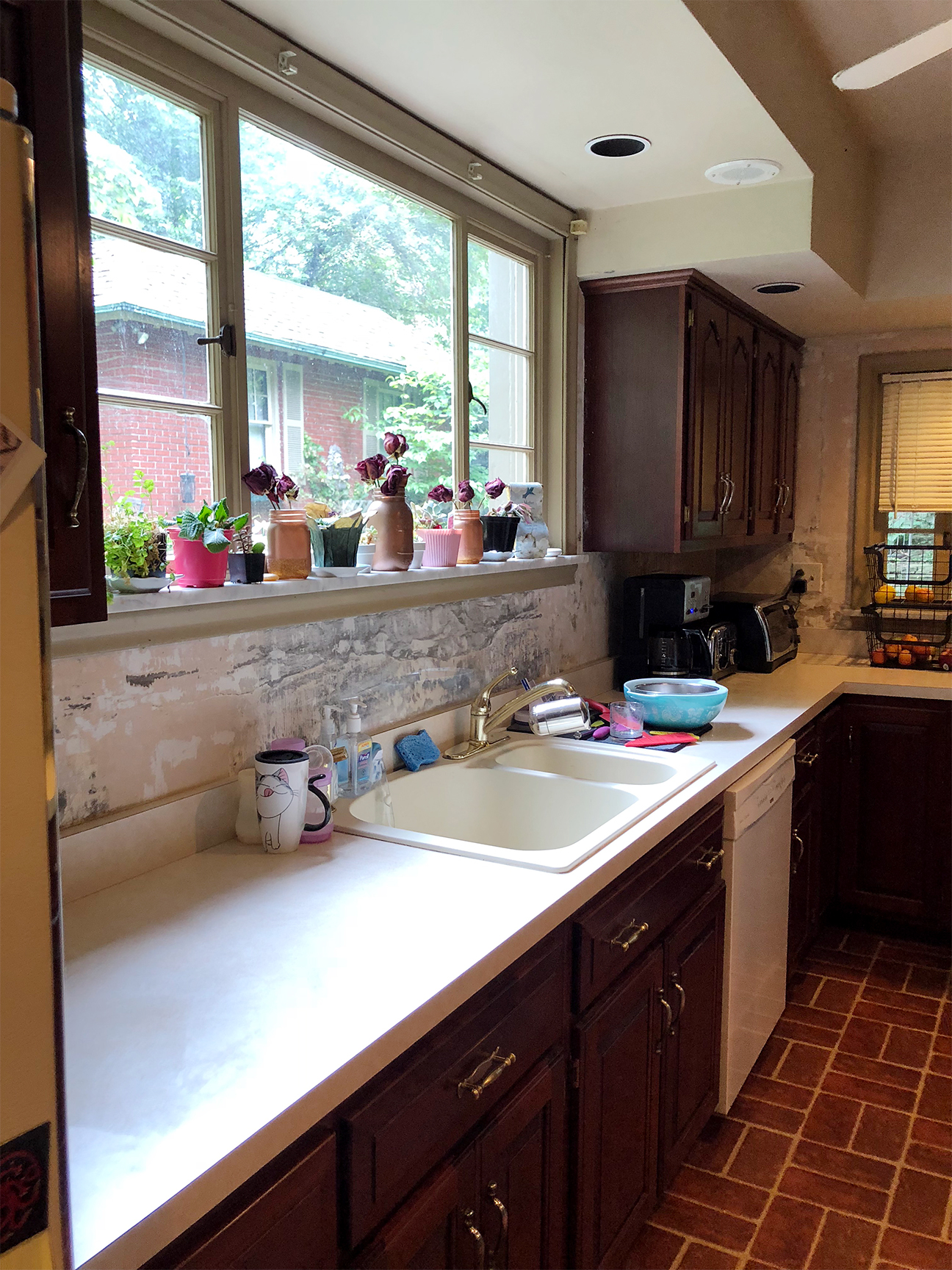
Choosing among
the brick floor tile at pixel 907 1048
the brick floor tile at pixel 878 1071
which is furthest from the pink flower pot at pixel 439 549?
the brick floor tile at pixel 907 1048

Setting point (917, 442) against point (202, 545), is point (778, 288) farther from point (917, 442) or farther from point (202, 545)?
point (202, 545)

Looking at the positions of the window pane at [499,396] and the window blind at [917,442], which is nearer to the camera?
the window pane at [499,396]

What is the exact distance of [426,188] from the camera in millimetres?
2367

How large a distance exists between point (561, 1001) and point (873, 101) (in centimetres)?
277

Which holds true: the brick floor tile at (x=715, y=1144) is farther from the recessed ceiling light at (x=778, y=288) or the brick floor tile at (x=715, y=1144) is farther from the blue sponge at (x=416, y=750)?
the recessed ceiling light at (x=778, y=288)

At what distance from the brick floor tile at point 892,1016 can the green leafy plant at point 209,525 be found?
8.12 ft

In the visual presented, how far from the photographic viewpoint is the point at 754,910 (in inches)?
100

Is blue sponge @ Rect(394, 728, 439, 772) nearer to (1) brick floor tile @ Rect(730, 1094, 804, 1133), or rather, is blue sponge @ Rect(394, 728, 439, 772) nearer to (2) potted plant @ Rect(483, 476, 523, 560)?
(2) potted plant @ Rect(483, 476, 523, 560)

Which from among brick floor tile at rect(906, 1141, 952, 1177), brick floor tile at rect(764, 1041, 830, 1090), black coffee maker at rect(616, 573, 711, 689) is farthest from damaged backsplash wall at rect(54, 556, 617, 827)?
brick floor tile at rect(906, 1141, 952, 1177)

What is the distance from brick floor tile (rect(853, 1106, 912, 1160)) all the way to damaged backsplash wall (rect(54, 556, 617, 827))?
1456mm

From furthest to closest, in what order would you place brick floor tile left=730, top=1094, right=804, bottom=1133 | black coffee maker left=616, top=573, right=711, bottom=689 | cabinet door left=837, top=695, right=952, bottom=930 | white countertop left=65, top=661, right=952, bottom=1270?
cabinet door left=837, top=695, right=952, bottom=930 < black coffee maker left=616, top=573, right=711, bottom=689 < brick floor tile left=730, top=1094, right=804, bottom=1133 < white countertop left=65, top=661, right=952, bottom=1270

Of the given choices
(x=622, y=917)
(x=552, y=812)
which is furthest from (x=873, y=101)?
(x=622, y=917)

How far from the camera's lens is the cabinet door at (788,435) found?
384 centimetres

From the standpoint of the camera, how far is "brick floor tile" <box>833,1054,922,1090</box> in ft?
8.80
